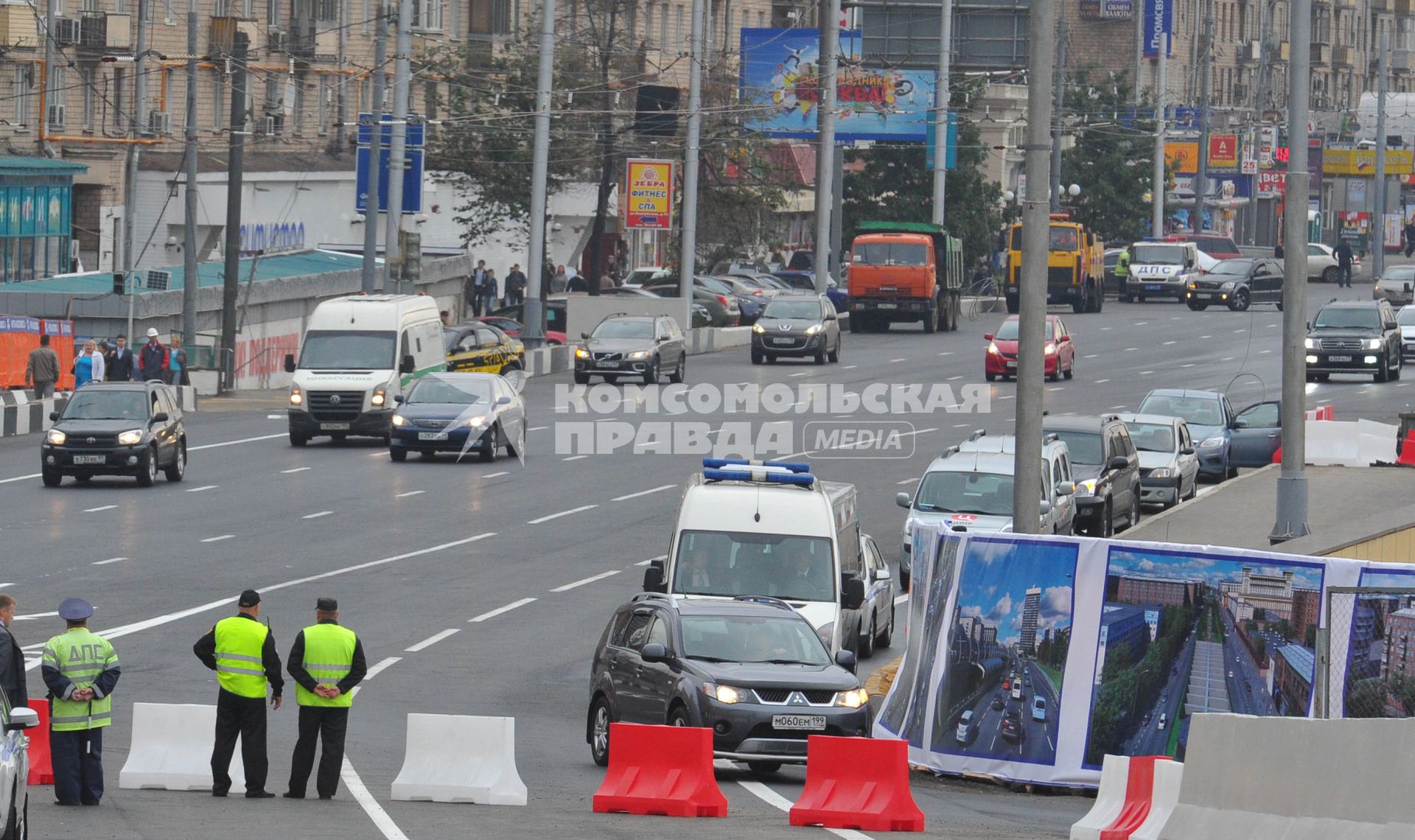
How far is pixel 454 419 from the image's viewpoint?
3769 cm

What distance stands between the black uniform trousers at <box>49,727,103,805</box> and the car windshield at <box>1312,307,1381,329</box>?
4249 centimetres

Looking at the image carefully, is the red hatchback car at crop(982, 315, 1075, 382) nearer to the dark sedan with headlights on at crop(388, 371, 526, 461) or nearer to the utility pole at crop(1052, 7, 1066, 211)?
the dark sedan with headlights on at crop(388, 371, 526, 461)

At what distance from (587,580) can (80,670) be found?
13022mm

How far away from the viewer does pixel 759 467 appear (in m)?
21.4

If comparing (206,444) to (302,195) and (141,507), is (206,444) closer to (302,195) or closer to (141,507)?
(141,507)

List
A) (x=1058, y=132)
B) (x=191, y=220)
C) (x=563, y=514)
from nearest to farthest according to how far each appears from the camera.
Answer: (x=563, y=514) < (x=191, y=220) < (x=1058, y=132)

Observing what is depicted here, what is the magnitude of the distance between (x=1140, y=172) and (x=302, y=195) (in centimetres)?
3747

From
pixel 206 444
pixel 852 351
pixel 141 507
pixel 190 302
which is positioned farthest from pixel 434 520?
pixel 852 351

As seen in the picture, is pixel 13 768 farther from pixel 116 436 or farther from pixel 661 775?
pixel 116 436

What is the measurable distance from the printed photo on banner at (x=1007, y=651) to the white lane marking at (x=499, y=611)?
330 inches

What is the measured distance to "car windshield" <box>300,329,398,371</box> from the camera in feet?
131

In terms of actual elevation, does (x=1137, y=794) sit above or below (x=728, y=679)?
below

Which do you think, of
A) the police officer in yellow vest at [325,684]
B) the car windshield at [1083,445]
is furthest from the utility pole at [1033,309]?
the car windshield at [1083,445]

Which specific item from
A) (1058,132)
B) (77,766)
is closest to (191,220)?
(77,766)
